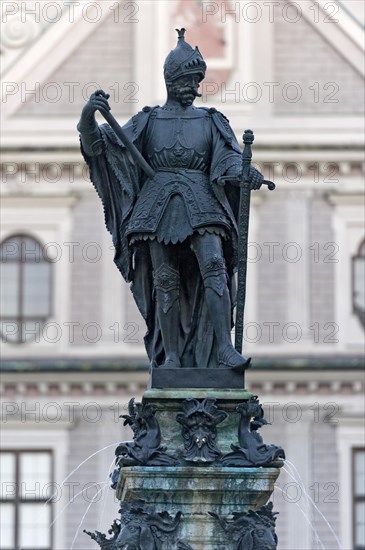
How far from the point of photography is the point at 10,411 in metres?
40.5

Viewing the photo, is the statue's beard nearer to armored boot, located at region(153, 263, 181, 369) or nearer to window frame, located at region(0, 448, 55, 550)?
Answer: armored boot, located at region(153, 263, 181, 369)

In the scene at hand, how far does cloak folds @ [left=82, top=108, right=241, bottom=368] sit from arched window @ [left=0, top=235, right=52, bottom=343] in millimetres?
24753

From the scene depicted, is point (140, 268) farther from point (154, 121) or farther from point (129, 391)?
point (129, 391)

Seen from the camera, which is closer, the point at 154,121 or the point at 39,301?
the point at 154,121

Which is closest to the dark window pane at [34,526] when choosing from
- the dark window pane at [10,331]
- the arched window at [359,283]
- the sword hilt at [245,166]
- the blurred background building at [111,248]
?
the blurred background building at [111,248]

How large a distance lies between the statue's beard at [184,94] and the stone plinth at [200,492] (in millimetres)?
2418

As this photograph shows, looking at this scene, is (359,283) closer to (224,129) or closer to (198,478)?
(224,129)

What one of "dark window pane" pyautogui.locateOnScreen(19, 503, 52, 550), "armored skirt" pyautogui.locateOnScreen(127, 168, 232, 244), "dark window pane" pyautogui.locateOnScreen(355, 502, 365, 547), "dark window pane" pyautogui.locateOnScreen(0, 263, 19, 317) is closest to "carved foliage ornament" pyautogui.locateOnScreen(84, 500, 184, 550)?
"armored skirt" pyautogui.locateOnScreen(127, 168, 232, 244)

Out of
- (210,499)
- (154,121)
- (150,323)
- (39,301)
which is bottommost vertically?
(210,499)

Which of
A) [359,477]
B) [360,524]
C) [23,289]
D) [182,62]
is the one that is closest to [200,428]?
[182,62]

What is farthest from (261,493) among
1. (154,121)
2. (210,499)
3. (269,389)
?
(269,389)

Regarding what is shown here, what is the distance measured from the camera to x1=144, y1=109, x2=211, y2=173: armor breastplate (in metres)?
15.9

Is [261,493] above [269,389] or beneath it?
beneath

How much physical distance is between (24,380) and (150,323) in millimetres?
24548
